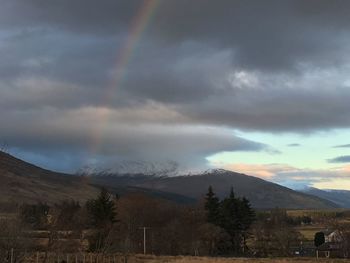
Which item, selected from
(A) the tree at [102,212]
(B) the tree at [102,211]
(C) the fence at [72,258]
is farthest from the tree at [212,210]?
(C) the fence at [72,258]

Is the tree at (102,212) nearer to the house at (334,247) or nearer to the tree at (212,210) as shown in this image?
the tree at (212,210)

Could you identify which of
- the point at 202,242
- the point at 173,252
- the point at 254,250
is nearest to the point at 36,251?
the point at 173,252

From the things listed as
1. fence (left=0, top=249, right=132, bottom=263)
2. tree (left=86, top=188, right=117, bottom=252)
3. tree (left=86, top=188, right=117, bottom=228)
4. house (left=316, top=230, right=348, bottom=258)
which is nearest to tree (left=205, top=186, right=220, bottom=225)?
tree (left=86, top=188, right=117, bottom=252)

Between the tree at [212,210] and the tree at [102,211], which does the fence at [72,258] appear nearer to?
the tree at [102,211]

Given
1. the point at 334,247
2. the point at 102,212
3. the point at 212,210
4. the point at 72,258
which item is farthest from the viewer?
the point at 212,210

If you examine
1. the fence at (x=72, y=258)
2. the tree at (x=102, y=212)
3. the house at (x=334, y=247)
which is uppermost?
the tree at (x=102, y=212)

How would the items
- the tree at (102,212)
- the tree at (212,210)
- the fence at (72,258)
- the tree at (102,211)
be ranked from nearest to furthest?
the fence at (72,258) → the tree at (102,212) → the tree at (102,211) → the tree at (212,210)

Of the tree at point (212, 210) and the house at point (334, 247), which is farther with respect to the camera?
the tree at point (212, 210)

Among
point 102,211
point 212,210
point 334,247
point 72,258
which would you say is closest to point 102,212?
point 102,211

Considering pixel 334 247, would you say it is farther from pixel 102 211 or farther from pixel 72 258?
pixel 72 258

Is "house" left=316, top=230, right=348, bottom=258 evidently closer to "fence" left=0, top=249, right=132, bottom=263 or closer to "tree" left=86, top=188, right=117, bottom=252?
"fence" left=0, top=249, right=132, bottom=263

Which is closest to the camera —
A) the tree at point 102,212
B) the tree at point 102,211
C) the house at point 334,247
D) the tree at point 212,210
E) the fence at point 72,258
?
the fence at point 72,258

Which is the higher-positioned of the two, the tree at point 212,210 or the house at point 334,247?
the tree at point 212,210

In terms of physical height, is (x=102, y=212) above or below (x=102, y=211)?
below
